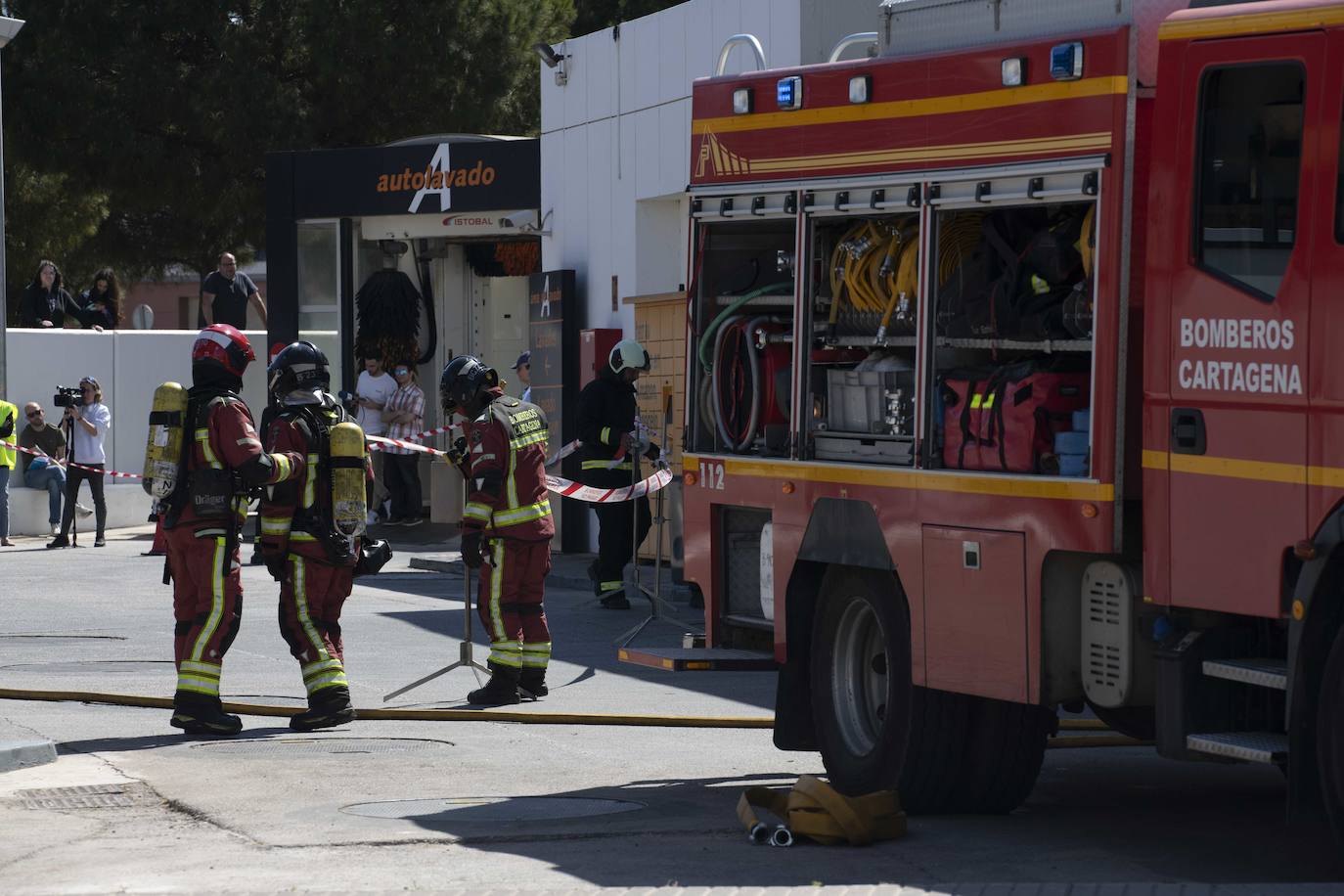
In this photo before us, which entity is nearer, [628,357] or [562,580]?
[628,357]

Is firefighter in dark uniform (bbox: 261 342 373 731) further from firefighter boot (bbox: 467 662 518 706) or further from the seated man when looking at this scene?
the seated man

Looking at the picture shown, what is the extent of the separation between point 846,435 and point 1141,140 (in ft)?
6.33

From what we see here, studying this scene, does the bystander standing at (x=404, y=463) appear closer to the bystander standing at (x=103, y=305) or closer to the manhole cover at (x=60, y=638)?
the bystander standing at (x=103, y=305)

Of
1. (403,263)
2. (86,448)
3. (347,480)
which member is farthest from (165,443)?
(403,263)

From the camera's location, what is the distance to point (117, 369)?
1090 inches

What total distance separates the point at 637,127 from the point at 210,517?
10.9 m

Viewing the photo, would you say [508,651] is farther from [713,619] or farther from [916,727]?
[916,727]

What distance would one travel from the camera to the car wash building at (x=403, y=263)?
83.0 ft

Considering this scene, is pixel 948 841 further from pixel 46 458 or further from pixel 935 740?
pixel 46 458

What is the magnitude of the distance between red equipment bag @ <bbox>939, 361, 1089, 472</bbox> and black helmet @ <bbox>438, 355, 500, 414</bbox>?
430 centimetres

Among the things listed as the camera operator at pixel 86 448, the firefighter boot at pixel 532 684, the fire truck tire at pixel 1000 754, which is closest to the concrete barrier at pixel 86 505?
the camera operator at pixel 86 448

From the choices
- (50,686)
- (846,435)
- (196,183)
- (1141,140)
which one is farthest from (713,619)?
(196,183)

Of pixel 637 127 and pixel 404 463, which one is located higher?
pixel 637 127

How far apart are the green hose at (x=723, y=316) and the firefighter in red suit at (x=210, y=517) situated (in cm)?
232
